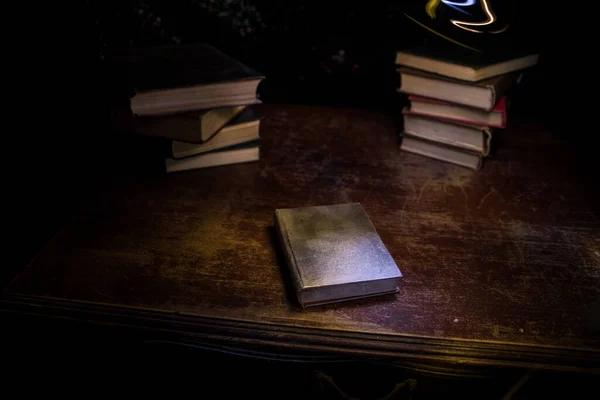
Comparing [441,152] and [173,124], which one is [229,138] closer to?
[173,124]

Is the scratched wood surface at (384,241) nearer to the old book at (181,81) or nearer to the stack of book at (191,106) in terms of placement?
the stack of book at (191,106)

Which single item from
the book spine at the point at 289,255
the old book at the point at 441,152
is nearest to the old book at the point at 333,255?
the book spine at the point at 289,255

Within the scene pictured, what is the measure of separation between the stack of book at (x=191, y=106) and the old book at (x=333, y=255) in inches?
14.4

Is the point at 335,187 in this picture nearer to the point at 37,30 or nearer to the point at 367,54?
the point at 367,54

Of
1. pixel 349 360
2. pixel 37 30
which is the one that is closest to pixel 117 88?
pixel 37 30

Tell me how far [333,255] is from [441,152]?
665mm

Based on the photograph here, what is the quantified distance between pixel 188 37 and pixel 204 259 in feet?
3.36

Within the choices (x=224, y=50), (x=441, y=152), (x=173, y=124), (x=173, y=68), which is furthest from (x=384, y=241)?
(x=224, y=50)

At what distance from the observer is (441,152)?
143cm

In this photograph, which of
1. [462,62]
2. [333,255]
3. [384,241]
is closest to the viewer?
[333,255]

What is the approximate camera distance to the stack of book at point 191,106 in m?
1.18

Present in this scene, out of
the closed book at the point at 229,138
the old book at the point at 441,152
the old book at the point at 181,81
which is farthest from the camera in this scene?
the old book at the point at 441,152

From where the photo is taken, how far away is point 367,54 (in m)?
1.73

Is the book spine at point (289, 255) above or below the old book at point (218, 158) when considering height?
below
